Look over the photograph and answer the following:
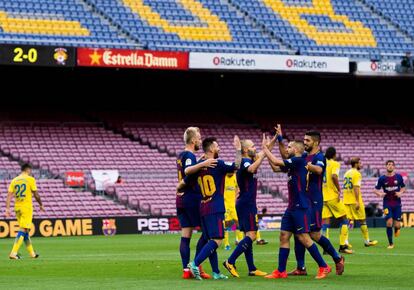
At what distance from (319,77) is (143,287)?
3337 centimetres

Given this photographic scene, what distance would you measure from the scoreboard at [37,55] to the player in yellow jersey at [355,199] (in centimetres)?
1638

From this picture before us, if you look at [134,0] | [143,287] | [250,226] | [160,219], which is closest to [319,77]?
[134,0]

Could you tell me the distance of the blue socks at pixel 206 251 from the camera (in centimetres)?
1556

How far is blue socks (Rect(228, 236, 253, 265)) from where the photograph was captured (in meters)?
16.5

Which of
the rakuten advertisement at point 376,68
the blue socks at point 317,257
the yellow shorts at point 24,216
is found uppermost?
the rakuten advertisement at point 376,68

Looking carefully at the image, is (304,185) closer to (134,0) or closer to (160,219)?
(160,219)

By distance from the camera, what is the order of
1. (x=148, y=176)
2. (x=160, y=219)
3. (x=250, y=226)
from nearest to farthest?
(x=250, y=226), (x=160, y=219), (x=148, y=176)

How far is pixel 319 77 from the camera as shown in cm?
4681

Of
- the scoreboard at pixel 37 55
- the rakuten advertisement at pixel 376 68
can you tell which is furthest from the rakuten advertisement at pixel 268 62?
the scoreboard at pixel 37 55

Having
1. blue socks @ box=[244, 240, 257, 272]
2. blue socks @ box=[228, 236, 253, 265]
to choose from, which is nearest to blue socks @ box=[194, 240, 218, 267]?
blue socks @ box=[228, 236, 253, 265]

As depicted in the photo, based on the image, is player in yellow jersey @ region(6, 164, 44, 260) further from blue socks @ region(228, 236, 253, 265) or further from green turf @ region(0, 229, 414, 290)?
blue socks @ region(228, 236, 253, 265)

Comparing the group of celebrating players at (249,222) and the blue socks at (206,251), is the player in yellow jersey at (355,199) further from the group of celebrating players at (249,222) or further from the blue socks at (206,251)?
the blue socks at (206,251)

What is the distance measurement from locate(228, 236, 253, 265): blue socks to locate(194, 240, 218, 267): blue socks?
2.80 ft

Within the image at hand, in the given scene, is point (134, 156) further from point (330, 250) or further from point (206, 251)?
point (206, 251)
